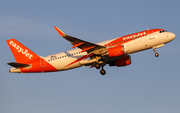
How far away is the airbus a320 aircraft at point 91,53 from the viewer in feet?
148

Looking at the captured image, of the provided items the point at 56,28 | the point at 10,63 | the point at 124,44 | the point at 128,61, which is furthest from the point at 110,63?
the point at 10,63

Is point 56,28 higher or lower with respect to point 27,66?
higher

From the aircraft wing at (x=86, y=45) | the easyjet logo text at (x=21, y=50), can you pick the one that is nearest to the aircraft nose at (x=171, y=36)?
the aircraft wing at (x=86, y=45)

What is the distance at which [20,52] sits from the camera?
51188mm

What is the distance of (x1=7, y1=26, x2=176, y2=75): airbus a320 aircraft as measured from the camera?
148 feet

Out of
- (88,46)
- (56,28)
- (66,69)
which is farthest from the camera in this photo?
(66,69)

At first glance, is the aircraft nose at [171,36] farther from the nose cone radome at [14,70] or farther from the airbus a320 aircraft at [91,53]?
the nose cone radome at [14,70]

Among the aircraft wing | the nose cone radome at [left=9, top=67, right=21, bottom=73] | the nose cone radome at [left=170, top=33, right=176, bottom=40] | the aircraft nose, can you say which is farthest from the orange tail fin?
the nose cone radome at [left=170, top=33, right=176, bottom=40]

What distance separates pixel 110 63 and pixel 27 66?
14780 millimetres

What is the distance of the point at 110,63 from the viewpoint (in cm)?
5144

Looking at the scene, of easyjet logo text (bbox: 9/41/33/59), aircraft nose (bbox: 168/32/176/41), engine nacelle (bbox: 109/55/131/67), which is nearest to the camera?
aircraft nose (bbox: 168/32/176/41)

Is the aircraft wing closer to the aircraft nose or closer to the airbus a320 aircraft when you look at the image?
the airbus a320 aircraft

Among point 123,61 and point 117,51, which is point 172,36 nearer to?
point 123,61

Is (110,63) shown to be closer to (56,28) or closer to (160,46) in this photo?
(160,46)
